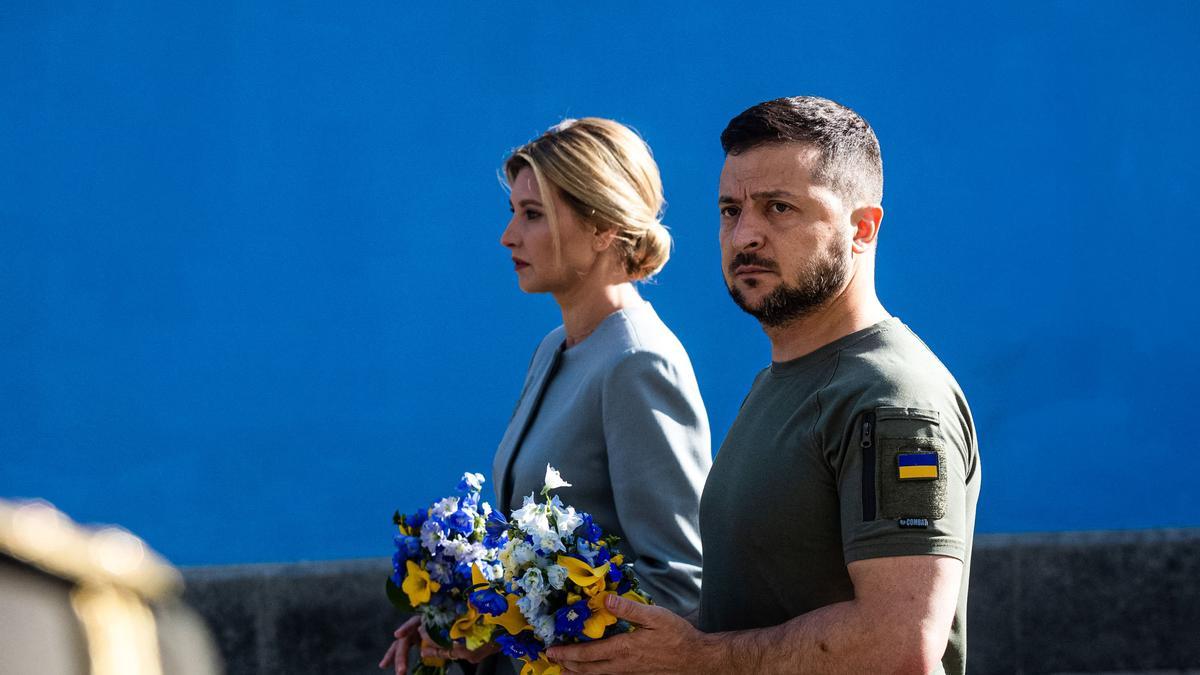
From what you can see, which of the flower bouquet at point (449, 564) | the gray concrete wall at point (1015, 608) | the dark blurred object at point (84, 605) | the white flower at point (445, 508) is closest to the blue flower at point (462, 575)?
the flower bouquet at point (449, 564)

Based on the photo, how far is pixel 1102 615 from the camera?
520cm

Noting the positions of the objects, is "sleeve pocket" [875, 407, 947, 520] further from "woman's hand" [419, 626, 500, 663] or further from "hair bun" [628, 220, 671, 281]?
"hair bun" [628, 220, 671, 281]

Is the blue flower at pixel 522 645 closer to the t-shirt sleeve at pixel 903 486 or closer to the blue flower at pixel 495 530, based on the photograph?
the blue flower at pixel 495 530

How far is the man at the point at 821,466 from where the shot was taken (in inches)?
66.0

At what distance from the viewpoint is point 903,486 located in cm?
167

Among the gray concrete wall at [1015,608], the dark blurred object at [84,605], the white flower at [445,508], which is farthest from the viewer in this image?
the gray concrete wall at [1015,608]

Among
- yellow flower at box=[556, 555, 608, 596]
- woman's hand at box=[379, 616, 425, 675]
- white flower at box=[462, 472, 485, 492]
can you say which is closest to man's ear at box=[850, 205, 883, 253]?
yellow flower at box=[556, 555, 608, 596]

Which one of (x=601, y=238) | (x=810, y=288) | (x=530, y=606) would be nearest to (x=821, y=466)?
(x=810, y=288)

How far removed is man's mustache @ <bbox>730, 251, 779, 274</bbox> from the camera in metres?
1.99

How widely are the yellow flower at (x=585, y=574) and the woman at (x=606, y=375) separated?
1.21 feet

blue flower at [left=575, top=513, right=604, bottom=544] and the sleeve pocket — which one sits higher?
blue flower at [left=575, top=513, right=604, bottom=544]

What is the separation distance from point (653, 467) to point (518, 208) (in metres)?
0.68

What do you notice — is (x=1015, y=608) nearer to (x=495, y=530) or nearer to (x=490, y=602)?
(x=495, y=530)

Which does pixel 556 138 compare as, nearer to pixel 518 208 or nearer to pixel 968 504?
pixel 518 208
